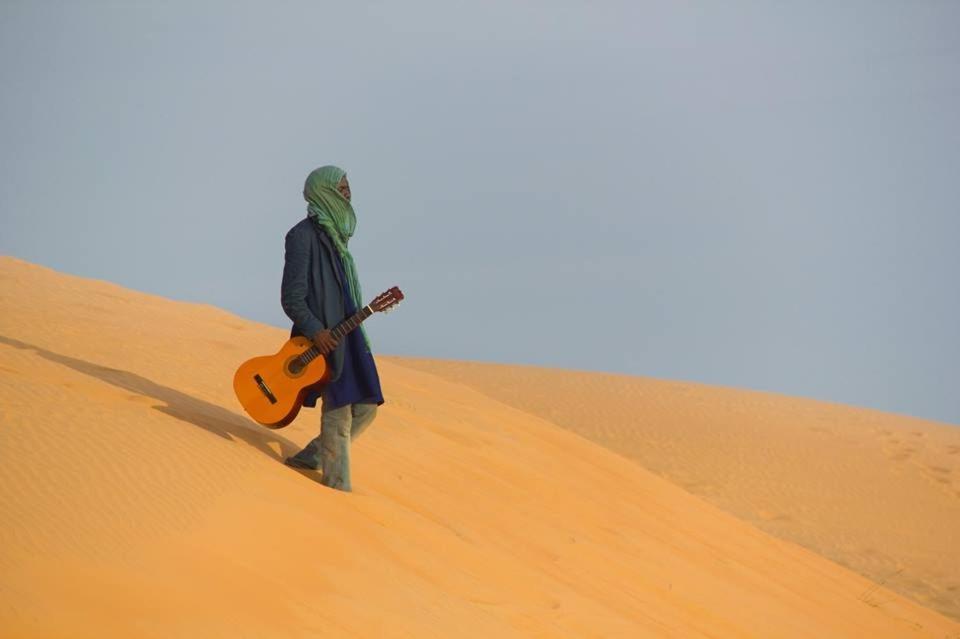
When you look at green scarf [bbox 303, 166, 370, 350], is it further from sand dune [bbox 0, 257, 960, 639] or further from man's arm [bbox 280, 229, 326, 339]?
sand dune [bbox 0, 257, 960, 639]

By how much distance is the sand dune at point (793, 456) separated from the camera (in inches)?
633

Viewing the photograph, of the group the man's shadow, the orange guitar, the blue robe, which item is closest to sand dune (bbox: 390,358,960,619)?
the man's shadow

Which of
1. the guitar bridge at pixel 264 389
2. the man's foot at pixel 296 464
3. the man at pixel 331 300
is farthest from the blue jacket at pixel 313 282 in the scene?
the man's foot at pixel 296 464

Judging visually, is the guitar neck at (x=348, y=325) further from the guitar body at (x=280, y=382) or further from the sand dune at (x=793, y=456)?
the sand dune at (x=793, y=456)

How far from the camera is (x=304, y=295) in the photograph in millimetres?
6781

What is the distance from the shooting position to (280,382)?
695 cm

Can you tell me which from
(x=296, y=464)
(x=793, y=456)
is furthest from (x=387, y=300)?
(x=793, y=456)

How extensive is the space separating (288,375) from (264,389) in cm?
21

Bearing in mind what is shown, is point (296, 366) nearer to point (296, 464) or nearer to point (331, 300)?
point (331, 300)

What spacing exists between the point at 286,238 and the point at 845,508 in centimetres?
1371

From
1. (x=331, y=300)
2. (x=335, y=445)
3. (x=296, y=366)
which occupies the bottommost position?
(x=335, y=445)

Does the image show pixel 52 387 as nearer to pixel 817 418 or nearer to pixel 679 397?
pixel 679 397

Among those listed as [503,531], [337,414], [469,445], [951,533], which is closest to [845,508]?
[951,533]

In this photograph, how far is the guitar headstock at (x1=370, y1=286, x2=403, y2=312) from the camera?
6.63 m
